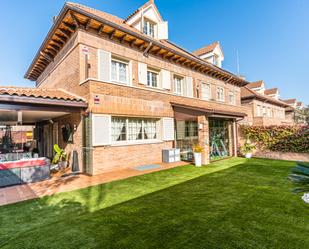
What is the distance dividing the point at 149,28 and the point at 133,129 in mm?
7548

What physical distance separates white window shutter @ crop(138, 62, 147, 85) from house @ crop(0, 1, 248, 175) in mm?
60

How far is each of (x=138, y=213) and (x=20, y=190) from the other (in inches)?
181

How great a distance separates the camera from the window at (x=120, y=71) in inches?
377

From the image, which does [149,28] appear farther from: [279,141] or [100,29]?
[279,141]

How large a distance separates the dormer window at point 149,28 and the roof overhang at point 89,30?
197 centimetres

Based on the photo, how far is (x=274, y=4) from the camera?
10914mm

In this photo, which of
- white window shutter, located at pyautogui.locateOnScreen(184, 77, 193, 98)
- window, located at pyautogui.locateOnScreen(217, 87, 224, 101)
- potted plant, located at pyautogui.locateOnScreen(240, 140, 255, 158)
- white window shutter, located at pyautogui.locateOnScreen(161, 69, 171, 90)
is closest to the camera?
white window shutter, located at pyautogui.locateOnScreen(161, 69, 171, 90)

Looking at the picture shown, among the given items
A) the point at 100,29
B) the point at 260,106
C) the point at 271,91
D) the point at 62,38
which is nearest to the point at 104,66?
the point at 100,29

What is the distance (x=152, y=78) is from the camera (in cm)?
1164

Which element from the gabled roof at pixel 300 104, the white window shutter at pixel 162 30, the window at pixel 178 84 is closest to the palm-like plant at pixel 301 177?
the window at pixel 178 84

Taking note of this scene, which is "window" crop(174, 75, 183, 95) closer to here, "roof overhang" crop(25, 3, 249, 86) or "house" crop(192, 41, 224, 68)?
"roof overhang" crop(25, 3, 249, 86)

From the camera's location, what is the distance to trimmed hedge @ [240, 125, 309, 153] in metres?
12.3

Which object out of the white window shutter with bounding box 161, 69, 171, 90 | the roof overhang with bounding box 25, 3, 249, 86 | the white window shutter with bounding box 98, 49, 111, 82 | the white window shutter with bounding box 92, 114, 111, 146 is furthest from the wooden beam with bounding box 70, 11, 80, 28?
the white window shutter with bounding box 161, 69, 171, 90

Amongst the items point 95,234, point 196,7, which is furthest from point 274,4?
point 95,234
